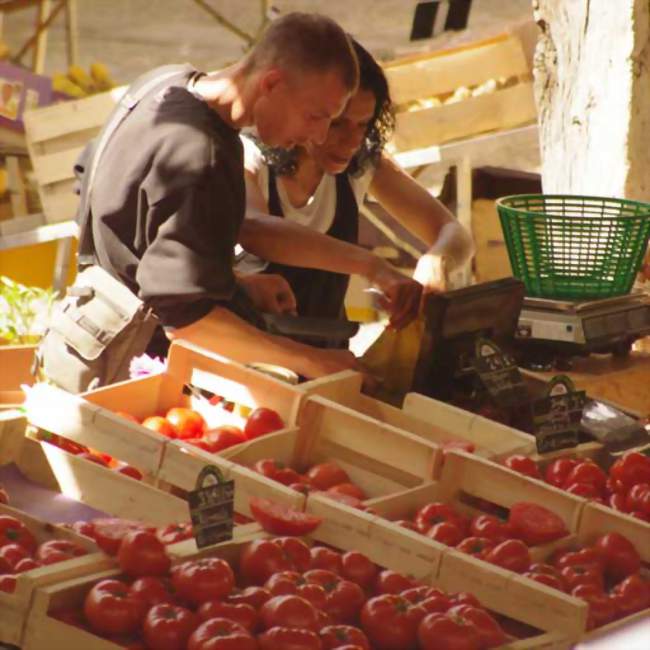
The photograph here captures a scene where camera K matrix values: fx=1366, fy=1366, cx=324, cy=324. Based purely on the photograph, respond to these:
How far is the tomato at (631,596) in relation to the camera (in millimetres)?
2598

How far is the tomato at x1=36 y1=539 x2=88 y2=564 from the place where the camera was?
2420mm

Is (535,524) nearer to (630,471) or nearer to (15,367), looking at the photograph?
(630,471)

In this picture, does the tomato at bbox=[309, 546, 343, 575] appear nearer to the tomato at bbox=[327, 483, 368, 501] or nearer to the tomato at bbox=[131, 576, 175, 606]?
the tomato at bbox=[131, 576, 175, 606]

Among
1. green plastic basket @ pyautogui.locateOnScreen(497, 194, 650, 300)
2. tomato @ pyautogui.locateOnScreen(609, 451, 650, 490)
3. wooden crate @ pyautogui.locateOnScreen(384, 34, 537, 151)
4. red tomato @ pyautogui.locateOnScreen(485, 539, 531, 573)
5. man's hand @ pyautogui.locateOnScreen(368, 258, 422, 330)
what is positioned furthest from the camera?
wooden crate @ pyautogui.locateOnScreen(384, 34, 537, 151)

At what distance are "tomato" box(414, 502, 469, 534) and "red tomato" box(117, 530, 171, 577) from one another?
65cm

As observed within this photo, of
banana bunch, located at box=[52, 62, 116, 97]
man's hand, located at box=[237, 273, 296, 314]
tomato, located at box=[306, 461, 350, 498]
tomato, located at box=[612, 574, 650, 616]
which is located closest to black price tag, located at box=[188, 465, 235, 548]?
tomato, located at box=[306, 461, 350, 498]

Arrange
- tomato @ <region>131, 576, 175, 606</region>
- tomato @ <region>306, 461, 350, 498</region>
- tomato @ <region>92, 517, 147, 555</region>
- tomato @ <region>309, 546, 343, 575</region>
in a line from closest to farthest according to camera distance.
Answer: tomato @ <region>131, 576, 175, 606</region>, tomato @ <region>92, 517, 147, 555</region>, tomato @ <region>309, 546, 343, 575</region>, tomato @ <region>306, 461, 350, 498</region>

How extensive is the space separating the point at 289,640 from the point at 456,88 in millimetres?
5616

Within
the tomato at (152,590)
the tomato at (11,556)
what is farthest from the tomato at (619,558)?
the tomato at (11,556)

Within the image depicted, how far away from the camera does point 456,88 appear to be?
7449 mm

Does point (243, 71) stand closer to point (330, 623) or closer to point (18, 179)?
point (330, 623)

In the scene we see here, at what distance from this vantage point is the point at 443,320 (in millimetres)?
3520

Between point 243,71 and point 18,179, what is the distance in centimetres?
404

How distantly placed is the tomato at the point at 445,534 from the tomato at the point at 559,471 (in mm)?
440
